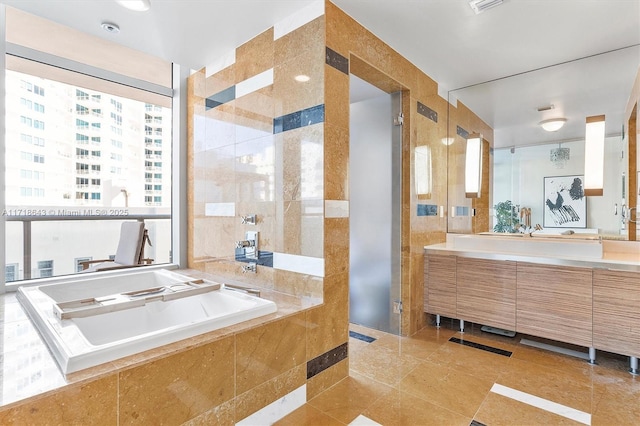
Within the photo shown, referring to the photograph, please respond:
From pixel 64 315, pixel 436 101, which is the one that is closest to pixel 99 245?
pixel 64 315

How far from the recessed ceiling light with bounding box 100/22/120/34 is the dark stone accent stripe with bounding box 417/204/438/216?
2765 mm

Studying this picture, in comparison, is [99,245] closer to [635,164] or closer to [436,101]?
[436,101]

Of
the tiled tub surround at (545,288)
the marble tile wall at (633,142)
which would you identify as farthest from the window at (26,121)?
the marble tile wall at (633,142)

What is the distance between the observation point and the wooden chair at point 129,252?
292 centimetres

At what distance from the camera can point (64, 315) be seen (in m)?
1.55

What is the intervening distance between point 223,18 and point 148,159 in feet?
6.08

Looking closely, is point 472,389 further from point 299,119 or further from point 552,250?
point 299,119

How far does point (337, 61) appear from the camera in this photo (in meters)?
2.04

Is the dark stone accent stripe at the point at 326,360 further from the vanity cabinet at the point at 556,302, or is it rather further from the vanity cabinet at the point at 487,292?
the vanity cabinet at the point at 556,302

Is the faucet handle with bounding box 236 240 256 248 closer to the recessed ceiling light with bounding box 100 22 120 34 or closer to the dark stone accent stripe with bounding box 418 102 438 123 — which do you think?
the recessed ceiling light with bounding box 100 22 120 34

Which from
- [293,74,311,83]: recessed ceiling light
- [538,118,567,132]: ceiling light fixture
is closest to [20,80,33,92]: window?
[293,74,311,83]: recessed ceiling light

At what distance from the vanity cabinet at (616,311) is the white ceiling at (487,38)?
1.17 metres

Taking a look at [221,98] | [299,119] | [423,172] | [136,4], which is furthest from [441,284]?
[136,4]

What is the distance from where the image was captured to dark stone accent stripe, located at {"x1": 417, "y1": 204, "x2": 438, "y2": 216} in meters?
3.00
